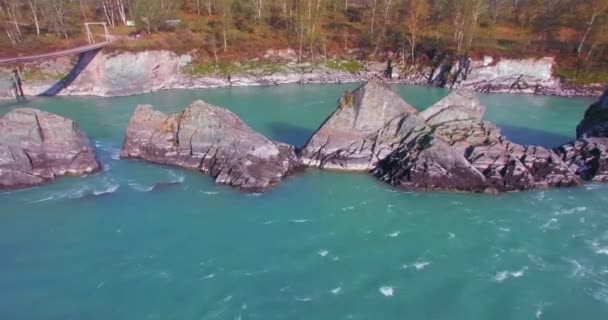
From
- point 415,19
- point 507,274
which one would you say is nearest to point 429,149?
point 507,274

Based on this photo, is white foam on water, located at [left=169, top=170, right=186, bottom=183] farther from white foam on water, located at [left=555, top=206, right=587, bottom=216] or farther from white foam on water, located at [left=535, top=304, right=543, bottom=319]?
white foam on water, located at [left=555, top=206, right=587, bottom=216]

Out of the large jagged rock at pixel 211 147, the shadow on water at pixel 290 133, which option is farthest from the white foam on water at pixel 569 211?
the shadow on water at pixel 290 133

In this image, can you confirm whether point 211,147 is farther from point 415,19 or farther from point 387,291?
point 415,19

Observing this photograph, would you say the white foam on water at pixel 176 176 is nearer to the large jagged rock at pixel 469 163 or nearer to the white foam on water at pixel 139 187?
the white foam on water at pixel 139 187

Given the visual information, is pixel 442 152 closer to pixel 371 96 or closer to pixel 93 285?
pixel 371 96

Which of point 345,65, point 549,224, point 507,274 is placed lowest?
point 507,274

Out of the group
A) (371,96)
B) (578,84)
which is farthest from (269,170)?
(578,84)

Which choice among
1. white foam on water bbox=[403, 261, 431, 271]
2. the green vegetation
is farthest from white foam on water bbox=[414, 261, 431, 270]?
the green vegetation
